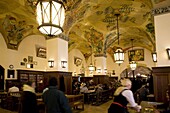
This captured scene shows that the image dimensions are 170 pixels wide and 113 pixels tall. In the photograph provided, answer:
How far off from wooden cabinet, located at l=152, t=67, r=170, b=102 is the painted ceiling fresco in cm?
257

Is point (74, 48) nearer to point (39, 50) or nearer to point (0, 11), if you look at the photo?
point (39, 50)

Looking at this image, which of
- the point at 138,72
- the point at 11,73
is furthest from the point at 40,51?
the point at 138,72

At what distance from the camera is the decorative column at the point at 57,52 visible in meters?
9.07

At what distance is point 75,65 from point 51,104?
17.4 meters

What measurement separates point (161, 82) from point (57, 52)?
491cm

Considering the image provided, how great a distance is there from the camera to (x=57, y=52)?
9.08 metres

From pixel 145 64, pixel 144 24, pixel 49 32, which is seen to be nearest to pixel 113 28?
pixel 144 24

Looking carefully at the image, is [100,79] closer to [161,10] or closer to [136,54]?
[136,54]

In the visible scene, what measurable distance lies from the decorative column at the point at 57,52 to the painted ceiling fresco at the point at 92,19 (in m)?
0.73

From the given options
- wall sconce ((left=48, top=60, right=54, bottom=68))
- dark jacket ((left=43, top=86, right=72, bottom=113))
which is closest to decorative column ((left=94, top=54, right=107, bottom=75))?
wall sconce ((left=48, top=60, right=54, bottom=68))

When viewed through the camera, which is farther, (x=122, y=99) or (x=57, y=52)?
(x=57, y=52)

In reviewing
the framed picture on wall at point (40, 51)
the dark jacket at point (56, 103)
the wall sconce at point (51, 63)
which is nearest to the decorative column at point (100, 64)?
the framed picture on wall at point (40, 51)

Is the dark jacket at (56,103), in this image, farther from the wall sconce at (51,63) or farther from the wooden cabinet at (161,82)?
the wall sconce at (51,63)

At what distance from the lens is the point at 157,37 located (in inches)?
265
